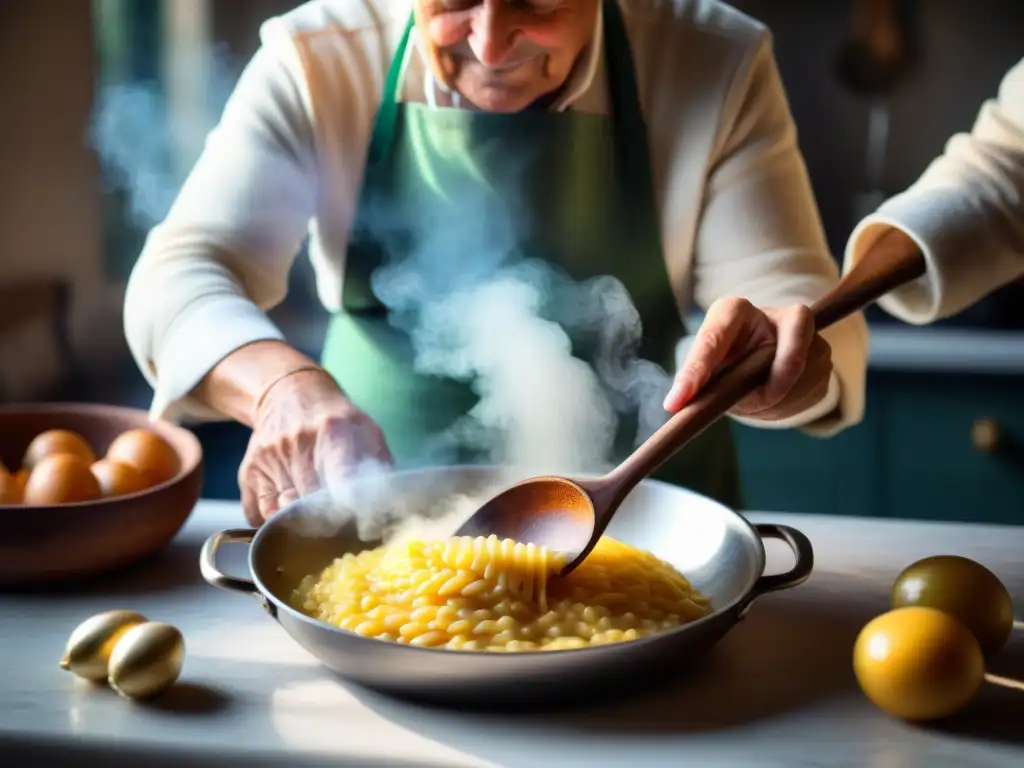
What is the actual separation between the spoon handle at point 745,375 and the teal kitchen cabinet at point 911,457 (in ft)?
3.91

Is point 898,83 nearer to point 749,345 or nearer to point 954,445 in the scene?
point 954,445

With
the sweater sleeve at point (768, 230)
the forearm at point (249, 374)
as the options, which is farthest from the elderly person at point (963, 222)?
the forearm at point (249, 374)

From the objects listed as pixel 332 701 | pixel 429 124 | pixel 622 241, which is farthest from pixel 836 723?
pixel 429 124

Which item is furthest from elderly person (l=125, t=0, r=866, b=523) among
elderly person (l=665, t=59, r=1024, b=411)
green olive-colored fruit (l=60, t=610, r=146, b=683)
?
green olive-colored fruit (l=60, t=610, r=146, b=683)

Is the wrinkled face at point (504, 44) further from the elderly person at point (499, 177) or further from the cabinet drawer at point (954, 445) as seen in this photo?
the cabinet drawer at point (954, 445)

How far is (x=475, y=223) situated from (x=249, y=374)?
1.52ft

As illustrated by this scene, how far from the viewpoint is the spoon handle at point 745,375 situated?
1.07 metres

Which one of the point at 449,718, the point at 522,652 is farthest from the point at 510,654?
the point at 449,718

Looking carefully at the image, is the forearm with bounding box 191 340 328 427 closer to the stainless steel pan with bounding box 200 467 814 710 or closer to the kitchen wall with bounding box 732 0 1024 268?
the stainless steel pan with bounding box 200 467 814 710

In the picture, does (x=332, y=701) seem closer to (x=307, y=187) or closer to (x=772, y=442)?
(x=307, y=187)

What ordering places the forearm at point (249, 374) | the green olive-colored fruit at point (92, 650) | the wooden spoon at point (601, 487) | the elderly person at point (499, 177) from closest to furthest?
the green olive-colored fruit at point (92, 650)
the wooden spoon at point (601, 487)
the forearm at point (249, 374)
the elderly person at point (499, 177)

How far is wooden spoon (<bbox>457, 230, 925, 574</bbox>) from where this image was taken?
1059 mm

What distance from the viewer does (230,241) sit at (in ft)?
5.03

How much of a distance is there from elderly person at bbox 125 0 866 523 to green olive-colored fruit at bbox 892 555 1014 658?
1.60 ft
